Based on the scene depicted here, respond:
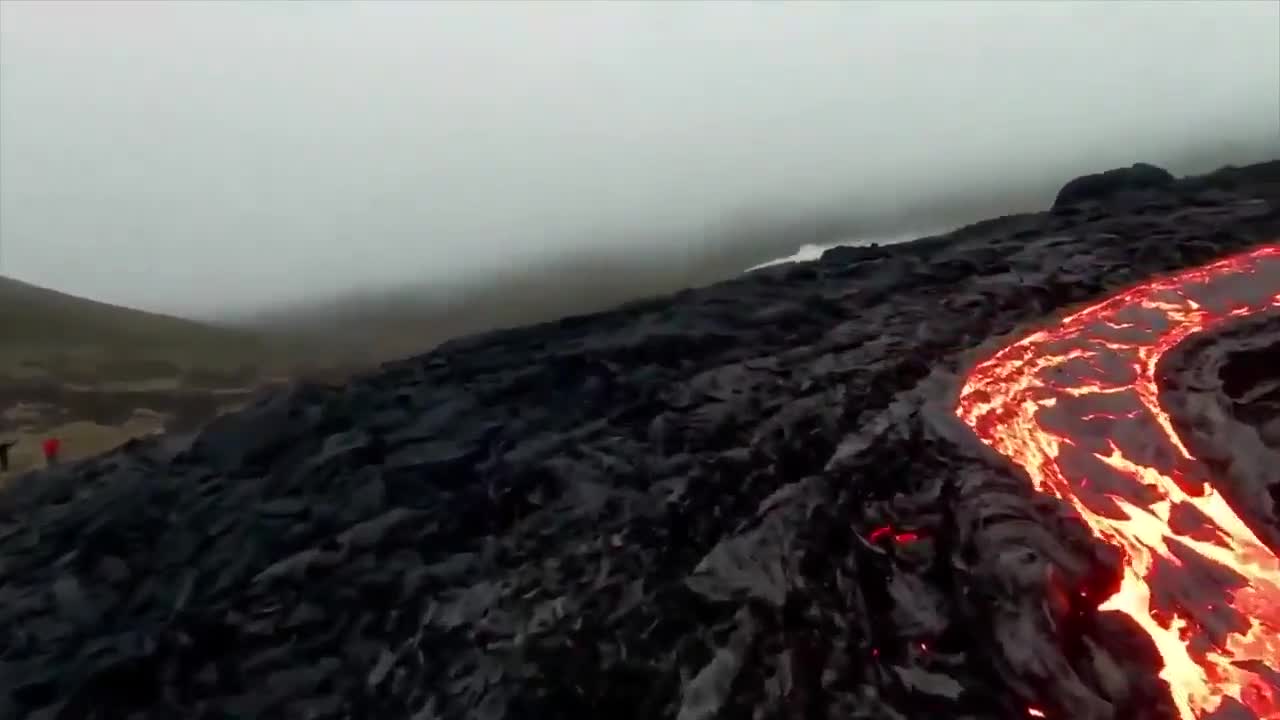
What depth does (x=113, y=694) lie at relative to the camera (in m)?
1.69

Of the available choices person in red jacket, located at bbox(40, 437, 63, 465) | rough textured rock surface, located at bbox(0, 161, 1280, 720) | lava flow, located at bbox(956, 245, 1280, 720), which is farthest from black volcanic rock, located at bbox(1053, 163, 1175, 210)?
person in red jacket, located at bbox(40, 437, 63, 465)

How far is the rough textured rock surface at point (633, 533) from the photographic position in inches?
59.7

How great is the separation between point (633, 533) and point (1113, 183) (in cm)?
202

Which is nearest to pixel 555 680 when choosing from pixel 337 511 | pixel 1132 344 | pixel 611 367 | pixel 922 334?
pixel 337 511

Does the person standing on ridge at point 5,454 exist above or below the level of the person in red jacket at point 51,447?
above

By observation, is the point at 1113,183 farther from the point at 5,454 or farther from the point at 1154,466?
the point at 5,454

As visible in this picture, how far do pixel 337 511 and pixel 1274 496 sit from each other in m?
1.72

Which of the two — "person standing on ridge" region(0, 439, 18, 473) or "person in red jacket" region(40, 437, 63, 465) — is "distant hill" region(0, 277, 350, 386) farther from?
"person standing on ridge" region(0, 439, 18, 473)

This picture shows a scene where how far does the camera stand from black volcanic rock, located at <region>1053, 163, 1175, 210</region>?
292 cm

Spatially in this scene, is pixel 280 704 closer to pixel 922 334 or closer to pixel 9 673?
pixel 9 673

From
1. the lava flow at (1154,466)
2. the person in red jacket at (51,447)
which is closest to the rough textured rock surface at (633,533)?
the lava flow at (1154,466)

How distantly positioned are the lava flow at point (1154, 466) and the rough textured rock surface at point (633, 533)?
0.20 feet

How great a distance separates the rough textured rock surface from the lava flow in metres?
0.06

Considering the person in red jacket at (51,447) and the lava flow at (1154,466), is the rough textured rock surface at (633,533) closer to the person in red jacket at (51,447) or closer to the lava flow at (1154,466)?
the lava flow at (1154,466)
